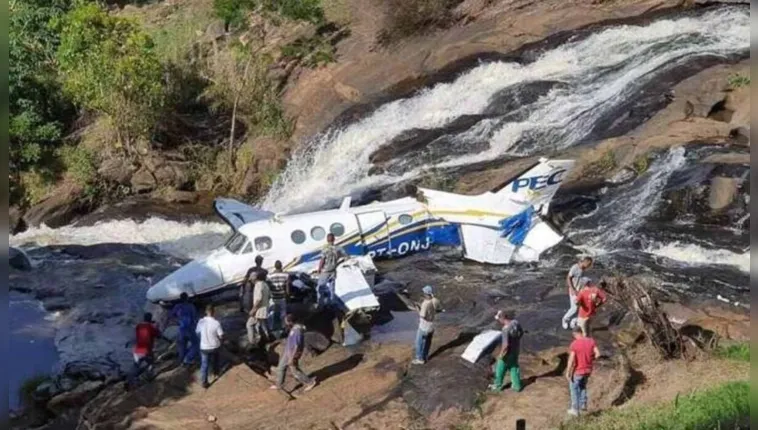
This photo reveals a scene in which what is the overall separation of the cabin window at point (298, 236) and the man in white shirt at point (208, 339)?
4439mm

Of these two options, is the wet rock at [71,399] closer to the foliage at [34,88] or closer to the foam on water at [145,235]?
the foam on water at [145,235]

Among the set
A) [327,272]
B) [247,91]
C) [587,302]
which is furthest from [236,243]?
[247,91]

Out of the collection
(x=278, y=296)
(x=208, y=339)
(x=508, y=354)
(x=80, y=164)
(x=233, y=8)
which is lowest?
(x=508, y=354)

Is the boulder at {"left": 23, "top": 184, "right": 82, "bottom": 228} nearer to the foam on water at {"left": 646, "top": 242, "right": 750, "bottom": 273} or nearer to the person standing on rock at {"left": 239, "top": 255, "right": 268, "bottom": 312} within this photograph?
the person standing on rock at {"left": 239, "top": 255, "right": 268, "bottom": 312}

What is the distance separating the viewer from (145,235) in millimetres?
27328

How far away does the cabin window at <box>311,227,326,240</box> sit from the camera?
2042 cm

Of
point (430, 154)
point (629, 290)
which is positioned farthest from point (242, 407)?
point (430, 154)

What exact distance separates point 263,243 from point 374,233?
275 cm

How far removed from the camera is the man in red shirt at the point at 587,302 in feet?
51.8

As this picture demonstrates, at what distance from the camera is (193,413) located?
15.5m

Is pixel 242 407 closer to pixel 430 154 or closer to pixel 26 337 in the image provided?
pixel 26 337

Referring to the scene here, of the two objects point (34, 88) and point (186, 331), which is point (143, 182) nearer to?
point (34, 88)

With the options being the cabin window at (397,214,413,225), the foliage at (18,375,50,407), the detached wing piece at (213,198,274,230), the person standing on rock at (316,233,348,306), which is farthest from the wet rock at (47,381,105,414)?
the cabin window at (397,214,413,225)

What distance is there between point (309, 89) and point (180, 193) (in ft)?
24.5
